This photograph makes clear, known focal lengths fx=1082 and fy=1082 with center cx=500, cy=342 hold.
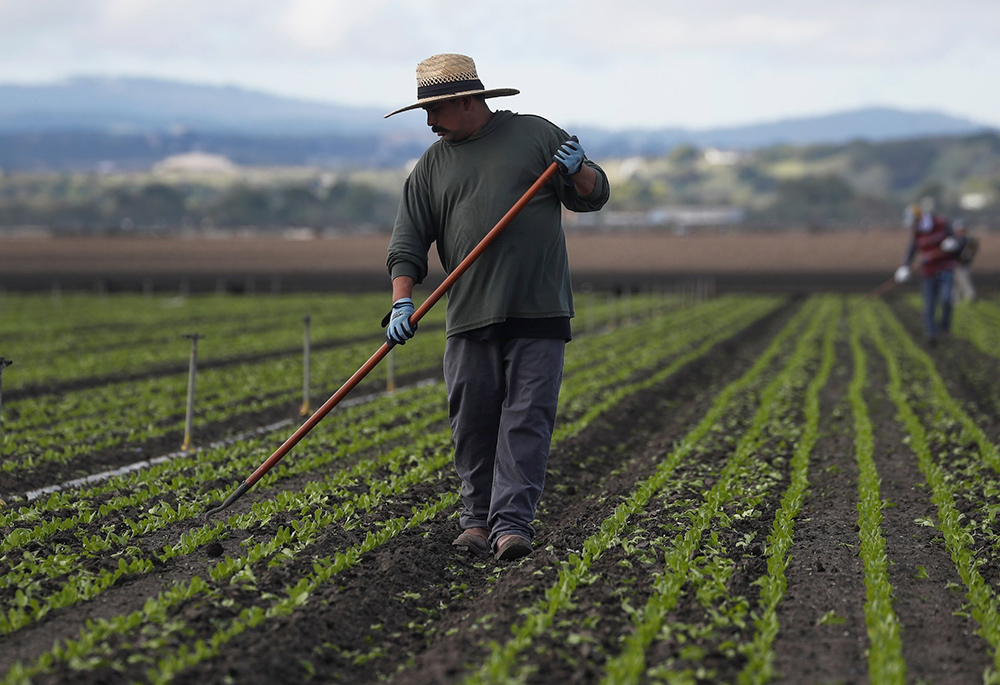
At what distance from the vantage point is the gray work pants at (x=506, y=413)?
5781 millimetres

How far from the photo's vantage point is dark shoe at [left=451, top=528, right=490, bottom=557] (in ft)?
19.6

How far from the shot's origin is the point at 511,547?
18.7 ft

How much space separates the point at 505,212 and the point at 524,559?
184 centimetres

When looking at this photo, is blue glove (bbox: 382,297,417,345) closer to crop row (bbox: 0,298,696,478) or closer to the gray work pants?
the gray work pants

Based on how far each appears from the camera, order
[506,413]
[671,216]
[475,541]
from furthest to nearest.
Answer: [671,216], [475,541], [506,413]

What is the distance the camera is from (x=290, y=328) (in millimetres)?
24766

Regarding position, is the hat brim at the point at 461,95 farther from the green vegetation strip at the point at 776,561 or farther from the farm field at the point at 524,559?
the green vegetation strip at the point at 776,561

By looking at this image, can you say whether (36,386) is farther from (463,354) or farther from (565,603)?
(565,603)

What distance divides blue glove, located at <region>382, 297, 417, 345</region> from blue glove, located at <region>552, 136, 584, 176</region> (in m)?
1.11

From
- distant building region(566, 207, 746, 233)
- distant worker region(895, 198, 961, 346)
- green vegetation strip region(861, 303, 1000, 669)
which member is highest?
distant building region(566, 207, 746, 233)

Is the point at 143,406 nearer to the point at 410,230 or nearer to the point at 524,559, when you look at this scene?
the point at 410,230

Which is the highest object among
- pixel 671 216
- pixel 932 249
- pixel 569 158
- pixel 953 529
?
pixel 671 216

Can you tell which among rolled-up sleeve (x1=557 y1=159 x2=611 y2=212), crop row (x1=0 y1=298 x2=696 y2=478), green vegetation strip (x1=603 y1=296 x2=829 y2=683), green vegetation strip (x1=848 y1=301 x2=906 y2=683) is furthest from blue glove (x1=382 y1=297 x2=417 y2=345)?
crop row (x1=0 y1=298 x2=696 y2=478)

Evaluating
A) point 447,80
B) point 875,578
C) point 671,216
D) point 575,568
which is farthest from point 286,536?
point 671,216
